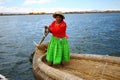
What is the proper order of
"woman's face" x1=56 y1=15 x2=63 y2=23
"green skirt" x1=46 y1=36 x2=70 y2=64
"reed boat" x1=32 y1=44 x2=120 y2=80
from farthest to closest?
"green skirt" x1=46 y1=36 x2=70 y2=64, "woman's face" x1=56 y1=15 x2=63 y2=23, "reed boat" x1=32 y1=44 x2=120 y2=80

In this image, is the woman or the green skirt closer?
the woman

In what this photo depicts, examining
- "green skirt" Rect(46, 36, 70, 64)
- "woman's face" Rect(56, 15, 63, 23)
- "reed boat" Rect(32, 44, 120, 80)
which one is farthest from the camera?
"green skirt" Rect(46, 36, 70, 64)

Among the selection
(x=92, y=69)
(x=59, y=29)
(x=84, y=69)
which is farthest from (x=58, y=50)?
(x=92, y=69)

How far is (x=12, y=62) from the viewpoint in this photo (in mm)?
12531

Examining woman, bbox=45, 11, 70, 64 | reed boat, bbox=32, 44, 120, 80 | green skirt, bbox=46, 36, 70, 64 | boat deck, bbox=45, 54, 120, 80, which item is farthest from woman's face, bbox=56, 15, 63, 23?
boat deck, bbox=45, 54, 120, 80

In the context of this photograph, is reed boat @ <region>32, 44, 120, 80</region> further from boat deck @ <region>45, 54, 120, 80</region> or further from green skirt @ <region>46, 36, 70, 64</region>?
green skirt @ <region>46, 36, 70, 64</region>

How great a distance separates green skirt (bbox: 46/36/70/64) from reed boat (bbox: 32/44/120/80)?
0.86 feet

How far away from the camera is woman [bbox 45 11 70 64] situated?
689 centimetres

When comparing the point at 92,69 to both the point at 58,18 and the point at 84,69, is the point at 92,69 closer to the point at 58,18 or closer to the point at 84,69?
the point at 84,69

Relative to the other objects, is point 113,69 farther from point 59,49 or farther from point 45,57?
point 45,57

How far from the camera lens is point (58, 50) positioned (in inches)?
284

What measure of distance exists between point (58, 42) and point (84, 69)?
1.20 m

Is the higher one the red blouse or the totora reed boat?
the red blouse

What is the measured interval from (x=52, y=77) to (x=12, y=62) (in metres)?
6.52
